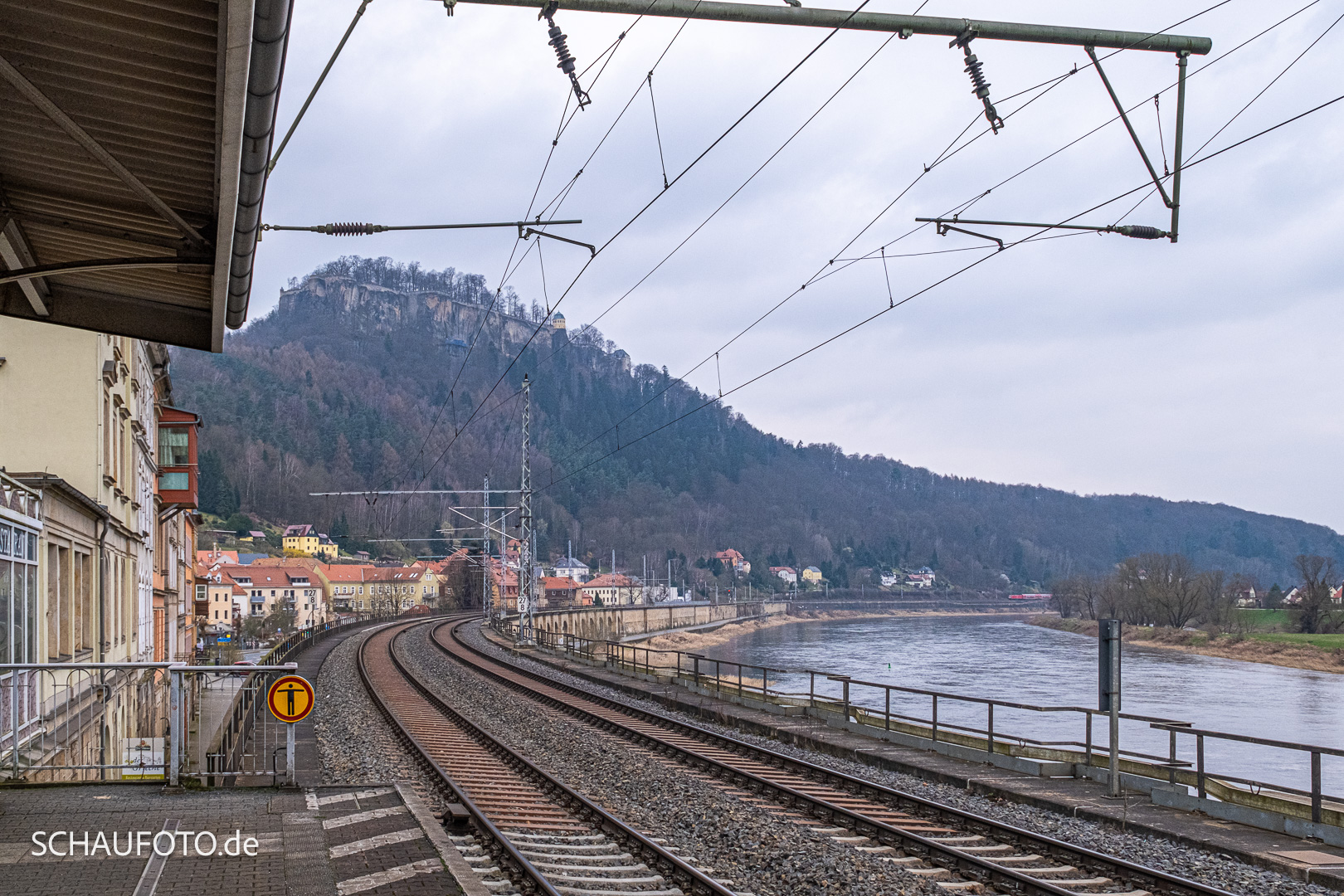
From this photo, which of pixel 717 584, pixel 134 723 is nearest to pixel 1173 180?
pixel 134 723

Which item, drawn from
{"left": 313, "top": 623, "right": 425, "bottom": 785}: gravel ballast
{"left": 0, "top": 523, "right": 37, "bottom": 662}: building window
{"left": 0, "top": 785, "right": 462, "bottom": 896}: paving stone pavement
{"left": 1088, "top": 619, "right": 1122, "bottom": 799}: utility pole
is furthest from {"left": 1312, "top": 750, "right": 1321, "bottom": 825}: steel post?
{"left": 0, "top": 523, "right": 37, "bottom": 662}: building window

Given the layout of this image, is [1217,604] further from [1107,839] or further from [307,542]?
[307,542]

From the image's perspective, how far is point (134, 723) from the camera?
597 inches

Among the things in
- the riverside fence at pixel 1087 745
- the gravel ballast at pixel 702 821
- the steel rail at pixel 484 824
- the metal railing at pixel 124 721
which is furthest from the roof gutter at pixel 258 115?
the riverside fence at pixel 1087 745

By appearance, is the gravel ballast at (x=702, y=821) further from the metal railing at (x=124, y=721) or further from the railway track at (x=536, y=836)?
the metal railing at (x=124, y=721)

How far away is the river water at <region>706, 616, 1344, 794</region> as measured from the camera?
28.1 m

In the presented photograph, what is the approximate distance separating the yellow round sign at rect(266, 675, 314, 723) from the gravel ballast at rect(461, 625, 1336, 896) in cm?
701

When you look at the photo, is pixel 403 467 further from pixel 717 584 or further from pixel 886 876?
pixel 886 876

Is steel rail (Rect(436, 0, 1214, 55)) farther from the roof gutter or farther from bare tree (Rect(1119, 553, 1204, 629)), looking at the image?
bare tree (Rect(1119, 553, 1204, 629))

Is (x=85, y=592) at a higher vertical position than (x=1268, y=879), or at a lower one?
higher

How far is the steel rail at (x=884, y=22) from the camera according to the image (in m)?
6.39

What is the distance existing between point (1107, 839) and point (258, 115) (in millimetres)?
9814

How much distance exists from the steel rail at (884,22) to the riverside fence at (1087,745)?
20.5 ft

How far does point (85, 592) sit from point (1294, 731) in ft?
112
